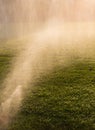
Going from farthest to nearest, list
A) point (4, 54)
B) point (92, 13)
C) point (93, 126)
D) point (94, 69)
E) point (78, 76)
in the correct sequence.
Result: point (92, 13), point (4, 54), point (94, 69), point (78, 76), point (93, 126)

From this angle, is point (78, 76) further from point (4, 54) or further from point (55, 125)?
point (4, 54)

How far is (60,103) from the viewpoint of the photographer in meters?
23.7

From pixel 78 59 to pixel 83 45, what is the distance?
13.1 metres

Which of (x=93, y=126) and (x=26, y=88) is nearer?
(x=93, y=126)

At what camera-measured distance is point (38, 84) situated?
29.2m

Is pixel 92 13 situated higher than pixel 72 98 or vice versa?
pixel 92 13

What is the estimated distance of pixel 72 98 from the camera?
24484 mm

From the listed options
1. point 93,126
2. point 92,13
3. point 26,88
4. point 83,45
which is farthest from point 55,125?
point 92,13

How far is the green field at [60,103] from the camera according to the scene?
20317 mm

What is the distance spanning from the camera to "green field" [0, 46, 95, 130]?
20317 millimetres

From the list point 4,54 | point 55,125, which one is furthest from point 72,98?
point 4,54

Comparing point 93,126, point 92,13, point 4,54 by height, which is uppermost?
point 92,13

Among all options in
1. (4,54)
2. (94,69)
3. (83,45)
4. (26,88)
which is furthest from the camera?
(83,45)

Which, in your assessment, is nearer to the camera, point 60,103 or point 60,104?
point 60,104
